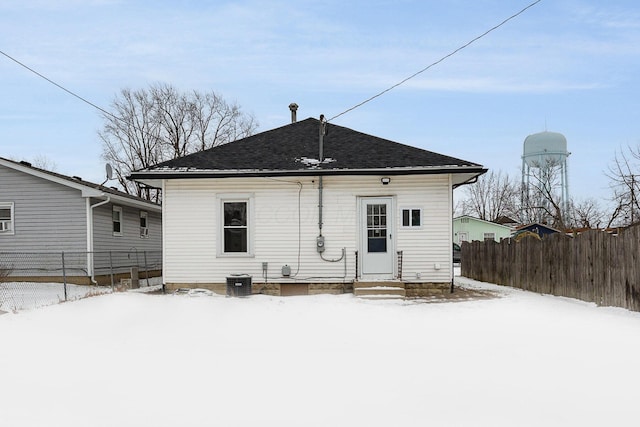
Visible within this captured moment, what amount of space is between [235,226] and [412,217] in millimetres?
4374

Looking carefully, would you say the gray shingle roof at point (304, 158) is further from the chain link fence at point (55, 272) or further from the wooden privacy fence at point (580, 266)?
the chain link fence at point (55, 272)

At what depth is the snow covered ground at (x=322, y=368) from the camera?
4625mm

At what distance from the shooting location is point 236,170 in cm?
1250

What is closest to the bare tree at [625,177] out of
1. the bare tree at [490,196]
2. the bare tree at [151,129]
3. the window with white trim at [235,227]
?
the window with white trim at [235,227]

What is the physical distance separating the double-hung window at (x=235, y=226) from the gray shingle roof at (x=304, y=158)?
2.73 ft

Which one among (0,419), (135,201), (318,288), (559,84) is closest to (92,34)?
(135,201)

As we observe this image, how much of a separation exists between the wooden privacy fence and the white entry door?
3921 mm

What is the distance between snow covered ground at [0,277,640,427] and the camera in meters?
4.62

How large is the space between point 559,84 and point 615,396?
1461 cm

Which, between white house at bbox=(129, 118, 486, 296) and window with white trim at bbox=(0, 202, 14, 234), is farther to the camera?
window with white trim at bbox=(0, 202, 14, 234)

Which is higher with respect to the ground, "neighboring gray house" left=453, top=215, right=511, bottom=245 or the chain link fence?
"neighboring gray house" left=453, top=215, right=511, bottom=245

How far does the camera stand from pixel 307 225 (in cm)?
1256

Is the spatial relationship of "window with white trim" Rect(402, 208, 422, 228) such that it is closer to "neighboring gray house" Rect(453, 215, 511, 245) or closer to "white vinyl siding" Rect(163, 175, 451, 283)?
"white vinyl siding" Rect(163, 175, 451, 283)

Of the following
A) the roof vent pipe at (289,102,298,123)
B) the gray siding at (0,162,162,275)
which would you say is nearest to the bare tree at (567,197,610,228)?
the roof vent pipe at (289,102,298,123)
